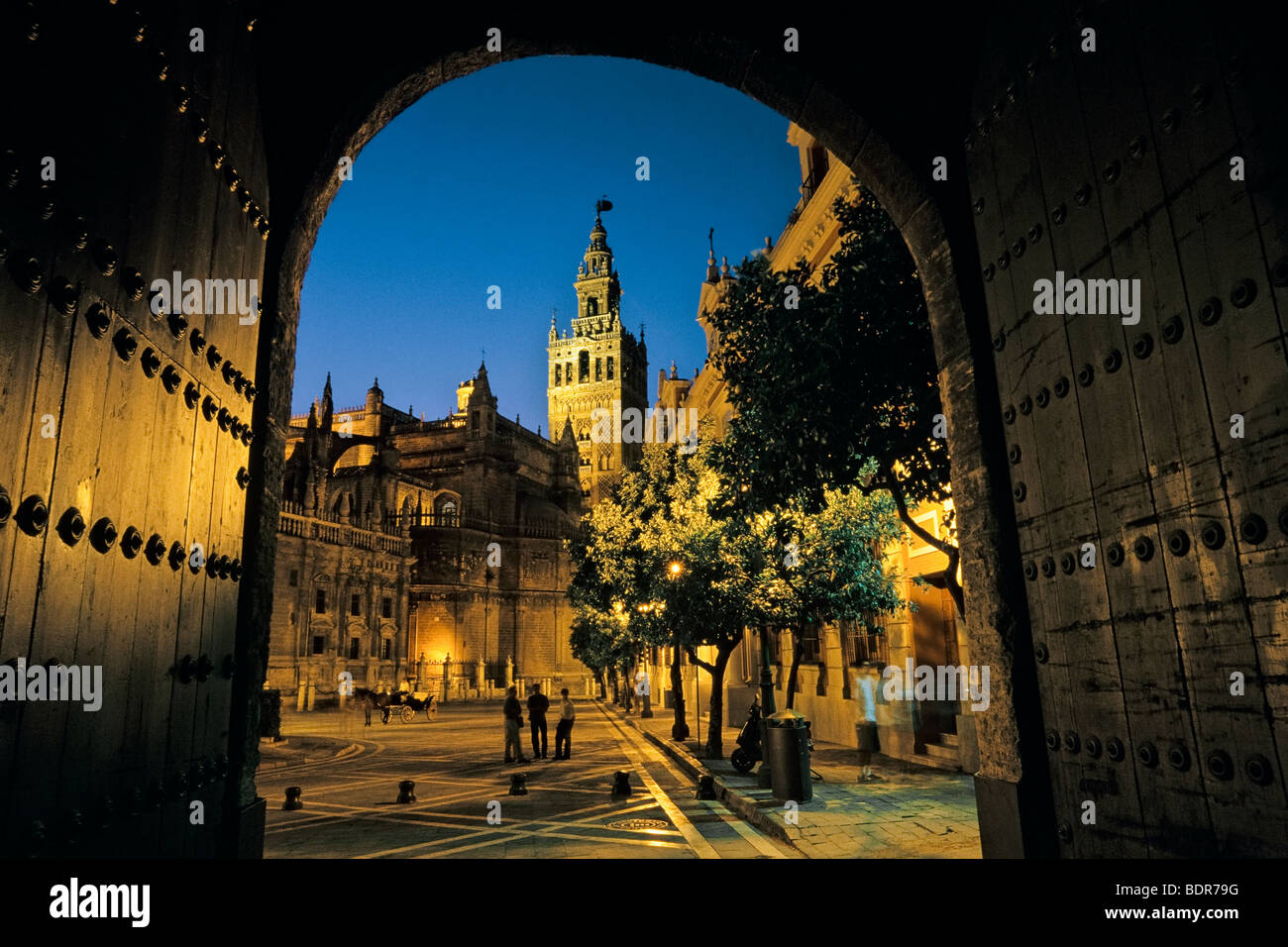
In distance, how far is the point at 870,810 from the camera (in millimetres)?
9242

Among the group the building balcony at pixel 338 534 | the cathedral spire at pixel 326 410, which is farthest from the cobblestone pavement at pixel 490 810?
the cathedral spire at pixel 326 410

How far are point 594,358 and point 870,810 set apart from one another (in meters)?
92.8

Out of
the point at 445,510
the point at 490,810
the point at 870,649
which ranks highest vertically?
the point at 445,510

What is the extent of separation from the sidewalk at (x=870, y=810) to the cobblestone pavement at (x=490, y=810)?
33 centimetres

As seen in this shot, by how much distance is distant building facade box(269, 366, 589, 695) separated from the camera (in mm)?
41188

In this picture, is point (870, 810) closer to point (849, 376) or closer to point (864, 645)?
point (849, 376)

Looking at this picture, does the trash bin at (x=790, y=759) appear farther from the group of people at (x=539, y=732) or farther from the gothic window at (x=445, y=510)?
the gothic window at (x=445, y=510)

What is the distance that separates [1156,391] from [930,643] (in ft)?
44.7

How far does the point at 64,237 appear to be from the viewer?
84.8 inches

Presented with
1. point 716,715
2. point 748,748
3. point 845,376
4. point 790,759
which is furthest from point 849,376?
point 716,715

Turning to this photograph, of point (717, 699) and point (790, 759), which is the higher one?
point (717, 699)

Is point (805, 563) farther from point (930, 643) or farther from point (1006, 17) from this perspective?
point (1006, 17)

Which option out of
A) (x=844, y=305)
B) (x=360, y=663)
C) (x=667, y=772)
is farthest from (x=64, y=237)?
(x=360, y=663)

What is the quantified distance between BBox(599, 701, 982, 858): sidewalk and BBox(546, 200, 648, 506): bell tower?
8103 cm
